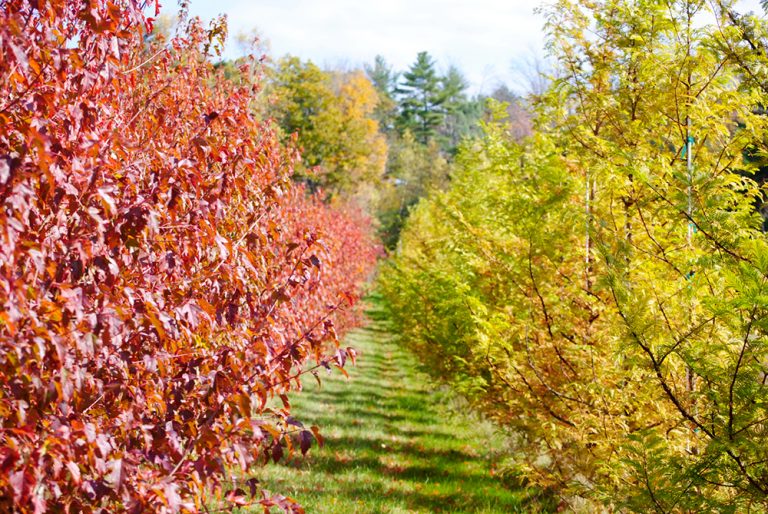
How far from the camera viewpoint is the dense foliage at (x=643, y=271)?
2.73 m

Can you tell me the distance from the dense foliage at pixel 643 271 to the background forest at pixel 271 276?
0.02 metres

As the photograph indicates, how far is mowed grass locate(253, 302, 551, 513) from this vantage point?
20.6ft

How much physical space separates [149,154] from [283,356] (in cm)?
145


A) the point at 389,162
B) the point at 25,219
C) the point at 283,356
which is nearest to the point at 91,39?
the point at 25,219

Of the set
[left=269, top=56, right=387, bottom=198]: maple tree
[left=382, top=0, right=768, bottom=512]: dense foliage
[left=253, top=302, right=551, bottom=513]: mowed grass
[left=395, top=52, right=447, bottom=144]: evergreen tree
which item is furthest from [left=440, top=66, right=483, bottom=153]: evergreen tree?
[left=382, top=0, right=768, bottom=512]: dense foliage

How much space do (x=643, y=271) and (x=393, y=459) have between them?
5.17 meters

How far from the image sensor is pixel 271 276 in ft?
14.9

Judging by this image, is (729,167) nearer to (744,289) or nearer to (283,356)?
(744,289)

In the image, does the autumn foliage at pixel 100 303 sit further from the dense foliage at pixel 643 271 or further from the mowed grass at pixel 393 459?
the mowed grass at pixel 393 459

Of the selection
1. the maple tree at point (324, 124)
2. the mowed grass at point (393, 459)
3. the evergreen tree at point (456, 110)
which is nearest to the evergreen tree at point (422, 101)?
the evergreen tree at point (456, 110)

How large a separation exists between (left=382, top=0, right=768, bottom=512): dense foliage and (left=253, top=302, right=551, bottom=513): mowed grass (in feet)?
3.63

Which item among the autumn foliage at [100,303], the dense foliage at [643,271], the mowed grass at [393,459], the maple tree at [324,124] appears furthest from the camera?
the maple tree at [324,124]

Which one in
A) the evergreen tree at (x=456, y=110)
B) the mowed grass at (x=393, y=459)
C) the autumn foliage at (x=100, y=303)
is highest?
the evergreen tree at (x=456, y=110)

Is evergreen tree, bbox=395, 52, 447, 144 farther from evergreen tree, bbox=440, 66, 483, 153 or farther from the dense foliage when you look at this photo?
the dense foliage
